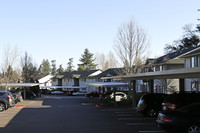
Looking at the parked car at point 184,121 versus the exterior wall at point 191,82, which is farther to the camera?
the exterior wall at point 191,82

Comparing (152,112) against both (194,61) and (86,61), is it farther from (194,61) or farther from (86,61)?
(86,61)

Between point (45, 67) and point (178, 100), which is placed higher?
point (45, 67)

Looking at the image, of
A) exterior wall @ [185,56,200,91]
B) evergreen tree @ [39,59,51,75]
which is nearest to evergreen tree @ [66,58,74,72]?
evergreen tree @ [39,59,51,75]

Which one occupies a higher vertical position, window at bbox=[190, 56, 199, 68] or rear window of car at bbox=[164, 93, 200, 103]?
window at bbox=[190, 56, 199, 68]

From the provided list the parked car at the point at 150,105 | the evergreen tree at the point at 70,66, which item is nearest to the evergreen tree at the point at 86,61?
the evergreen tree at the point at 70,66

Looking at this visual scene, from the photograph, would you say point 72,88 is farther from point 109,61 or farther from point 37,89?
point 37,89

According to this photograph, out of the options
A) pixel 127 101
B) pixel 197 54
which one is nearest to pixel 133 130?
pixel 127 101

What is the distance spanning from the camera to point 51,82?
10488 centimetres

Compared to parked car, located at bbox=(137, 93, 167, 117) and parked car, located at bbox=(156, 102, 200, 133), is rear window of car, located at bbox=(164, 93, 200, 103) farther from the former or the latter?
parked car, located at bbox=(137, 93, 167, 117)

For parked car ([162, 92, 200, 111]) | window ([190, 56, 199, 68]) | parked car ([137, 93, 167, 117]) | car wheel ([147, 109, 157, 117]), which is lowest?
car wheel ([147, 109, 157, 117])

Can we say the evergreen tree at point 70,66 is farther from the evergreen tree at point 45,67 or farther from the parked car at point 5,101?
the parked car at point 5,101

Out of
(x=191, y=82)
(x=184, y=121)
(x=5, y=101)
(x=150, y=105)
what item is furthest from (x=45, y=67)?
(x=184, y=121)

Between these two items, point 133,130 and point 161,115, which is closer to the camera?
point 161,115

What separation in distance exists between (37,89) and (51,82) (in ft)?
169
